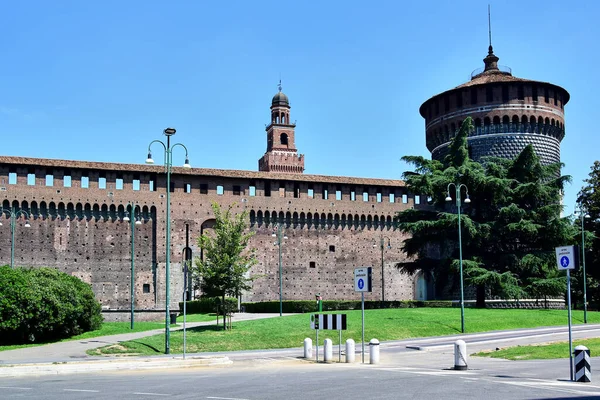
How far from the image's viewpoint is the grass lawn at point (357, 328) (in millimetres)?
25562

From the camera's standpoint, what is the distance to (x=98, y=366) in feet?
61.2

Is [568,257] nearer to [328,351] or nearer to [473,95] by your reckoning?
[328,351]

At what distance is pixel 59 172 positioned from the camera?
51.0 metres

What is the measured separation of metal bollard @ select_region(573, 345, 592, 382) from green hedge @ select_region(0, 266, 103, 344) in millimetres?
19214

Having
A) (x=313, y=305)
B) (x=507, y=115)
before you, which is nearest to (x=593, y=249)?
(x=507, y=115)

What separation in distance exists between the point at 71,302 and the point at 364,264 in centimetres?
3367

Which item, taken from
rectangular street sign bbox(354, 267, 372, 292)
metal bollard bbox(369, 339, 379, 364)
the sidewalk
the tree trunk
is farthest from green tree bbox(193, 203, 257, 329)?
the tree trunk

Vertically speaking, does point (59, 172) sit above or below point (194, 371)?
above

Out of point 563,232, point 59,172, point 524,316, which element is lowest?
point 524,316

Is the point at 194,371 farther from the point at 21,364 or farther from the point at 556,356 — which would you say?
the point at 556,356

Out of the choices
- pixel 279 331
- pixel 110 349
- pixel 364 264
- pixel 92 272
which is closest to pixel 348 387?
pixel 110 349

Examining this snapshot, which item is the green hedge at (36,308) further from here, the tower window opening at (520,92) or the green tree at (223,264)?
the tower window opening at (520,92)

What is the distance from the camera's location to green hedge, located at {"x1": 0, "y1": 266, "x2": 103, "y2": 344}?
26.5 metres

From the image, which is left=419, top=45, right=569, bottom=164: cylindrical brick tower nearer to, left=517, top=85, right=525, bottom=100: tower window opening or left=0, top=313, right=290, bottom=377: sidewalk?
left=517, top=85, right=525, bottom=100: tower window opening
